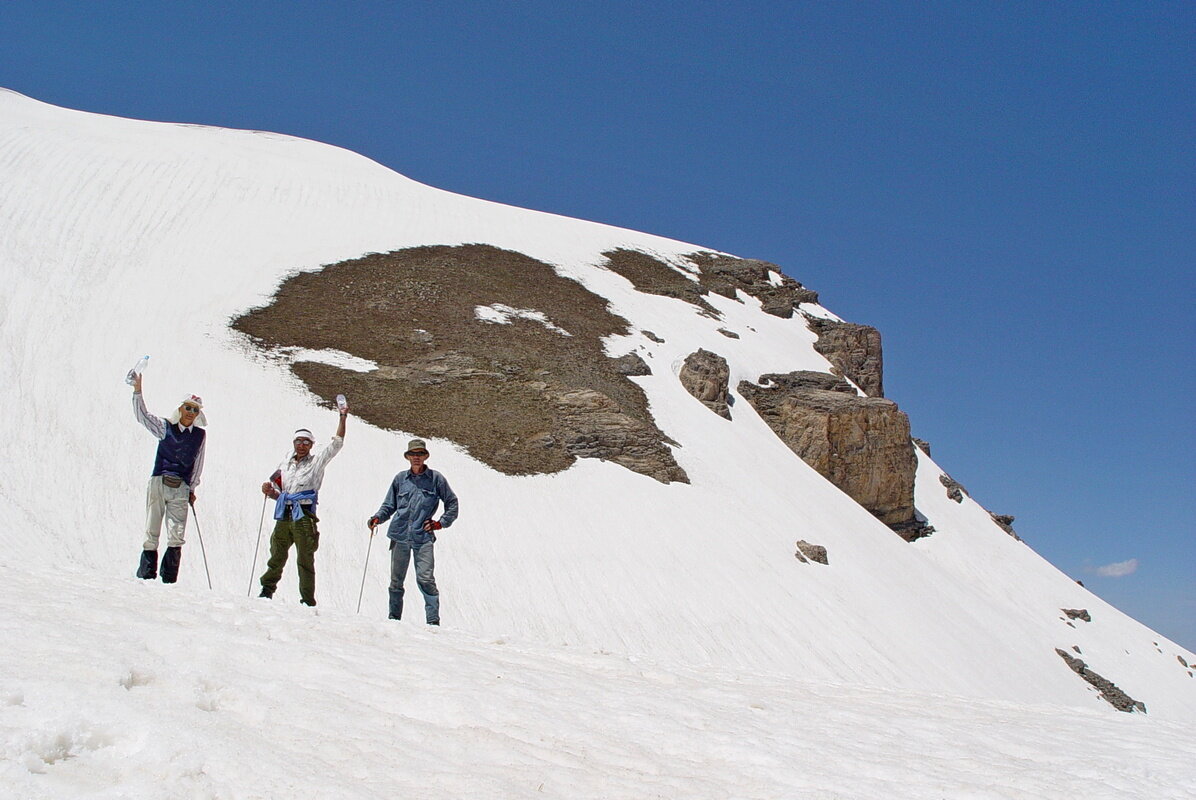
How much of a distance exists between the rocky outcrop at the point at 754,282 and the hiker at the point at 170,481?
120 ft

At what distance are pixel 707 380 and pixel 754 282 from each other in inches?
746

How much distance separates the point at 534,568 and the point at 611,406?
8.15 meters

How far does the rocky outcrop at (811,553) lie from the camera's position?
70.3 ft

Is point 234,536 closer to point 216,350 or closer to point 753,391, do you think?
point 216,350

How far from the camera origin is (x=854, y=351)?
42469mm

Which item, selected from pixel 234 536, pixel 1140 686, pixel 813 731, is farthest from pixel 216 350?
pixel 1140 686

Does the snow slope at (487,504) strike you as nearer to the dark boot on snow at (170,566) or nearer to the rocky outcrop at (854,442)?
the dark boot on snow at (170,566)

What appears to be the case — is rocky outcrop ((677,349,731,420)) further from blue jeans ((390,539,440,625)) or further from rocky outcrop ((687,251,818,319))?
blue jeans ((390,539,440,625))

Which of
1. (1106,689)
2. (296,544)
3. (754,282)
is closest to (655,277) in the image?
(754,282)

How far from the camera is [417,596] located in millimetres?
15531

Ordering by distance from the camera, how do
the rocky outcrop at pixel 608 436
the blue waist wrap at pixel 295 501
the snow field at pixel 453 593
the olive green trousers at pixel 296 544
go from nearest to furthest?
1. the snow field at pixel 453 593
2. the olive green trousers at pixel 296 544
3. the blue waist wrap at pixel 295 501
4. the rocky outcrop at pixel 608 436

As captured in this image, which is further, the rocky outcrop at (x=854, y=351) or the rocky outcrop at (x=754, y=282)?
the rocky outcrop at (x=754, y=282)

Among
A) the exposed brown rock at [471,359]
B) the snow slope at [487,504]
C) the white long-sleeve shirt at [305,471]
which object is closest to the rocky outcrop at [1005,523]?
the snow slope at [487,504]

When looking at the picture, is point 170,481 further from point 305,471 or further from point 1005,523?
point 1005,523
